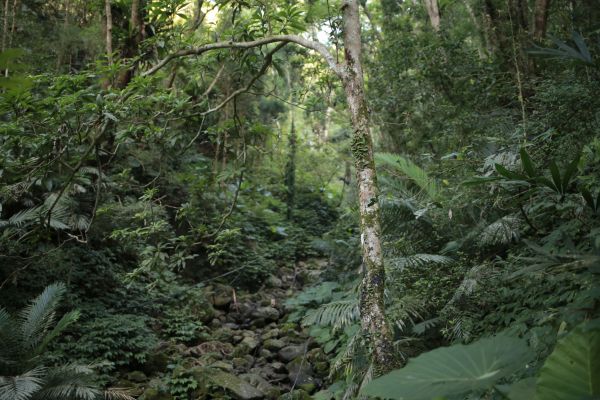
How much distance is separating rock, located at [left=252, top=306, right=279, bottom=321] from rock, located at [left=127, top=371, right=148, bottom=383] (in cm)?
241

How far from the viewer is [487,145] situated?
5.49 metres

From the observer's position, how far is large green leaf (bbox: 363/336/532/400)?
129 centimetres

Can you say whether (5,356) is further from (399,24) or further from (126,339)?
(399,24)

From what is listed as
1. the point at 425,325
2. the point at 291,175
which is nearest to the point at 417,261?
the point at 425,325

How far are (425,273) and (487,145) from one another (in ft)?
6.06

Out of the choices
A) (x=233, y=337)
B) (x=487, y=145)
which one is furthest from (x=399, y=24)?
(x=233, y=337)

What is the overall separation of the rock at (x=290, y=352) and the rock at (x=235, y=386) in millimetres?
1007

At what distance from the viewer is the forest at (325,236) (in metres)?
2.52

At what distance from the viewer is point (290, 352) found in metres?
6.28

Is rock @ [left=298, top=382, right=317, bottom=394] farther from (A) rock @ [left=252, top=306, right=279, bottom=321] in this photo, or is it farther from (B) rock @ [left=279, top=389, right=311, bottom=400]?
(A) rock @ [left=252, top=306, right=279, bottom=321]

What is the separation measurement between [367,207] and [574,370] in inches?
74.1

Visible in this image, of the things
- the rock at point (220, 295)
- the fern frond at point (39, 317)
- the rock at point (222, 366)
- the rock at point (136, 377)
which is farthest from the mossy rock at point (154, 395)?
the rock at point (220, 295)

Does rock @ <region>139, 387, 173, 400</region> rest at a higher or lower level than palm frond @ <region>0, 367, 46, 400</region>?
lower

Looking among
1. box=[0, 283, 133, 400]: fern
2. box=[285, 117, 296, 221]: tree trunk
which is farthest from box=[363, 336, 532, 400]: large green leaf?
box=[285, 117, 296, 221]: tree trunk
